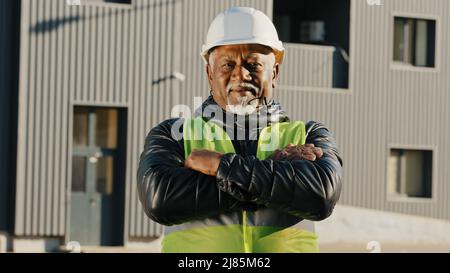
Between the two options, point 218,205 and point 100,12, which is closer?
point 218,205

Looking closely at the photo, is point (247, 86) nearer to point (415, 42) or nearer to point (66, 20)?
point (66, 20)

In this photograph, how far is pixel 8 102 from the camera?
20.5 metres

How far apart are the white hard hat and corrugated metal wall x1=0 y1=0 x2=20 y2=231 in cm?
1694

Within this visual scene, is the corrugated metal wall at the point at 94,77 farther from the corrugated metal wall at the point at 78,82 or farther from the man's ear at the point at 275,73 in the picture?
the man's ear at the point at 275,73

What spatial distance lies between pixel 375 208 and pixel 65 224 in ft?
23.3

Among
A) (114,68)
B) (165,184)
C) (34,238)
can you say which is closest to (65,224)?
(34,238)

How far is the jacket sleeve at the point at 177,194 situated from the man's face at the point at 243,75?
0.27 metres

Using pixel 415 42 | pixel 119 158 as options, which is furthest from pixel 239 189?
pixel 415 42

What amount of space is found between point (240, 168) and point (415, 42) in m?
21.7

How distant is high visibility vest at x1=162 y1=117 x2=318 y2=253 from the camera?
3.74 meters

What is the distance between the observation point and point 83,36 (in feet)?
67.2

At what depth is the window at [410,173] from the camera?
24.8 metres

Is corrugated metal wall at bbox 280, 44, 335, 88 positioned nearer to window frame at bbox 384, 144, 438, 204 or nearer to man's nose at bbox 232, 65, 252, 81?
window frame at bbox 384, 144, 438, 204
